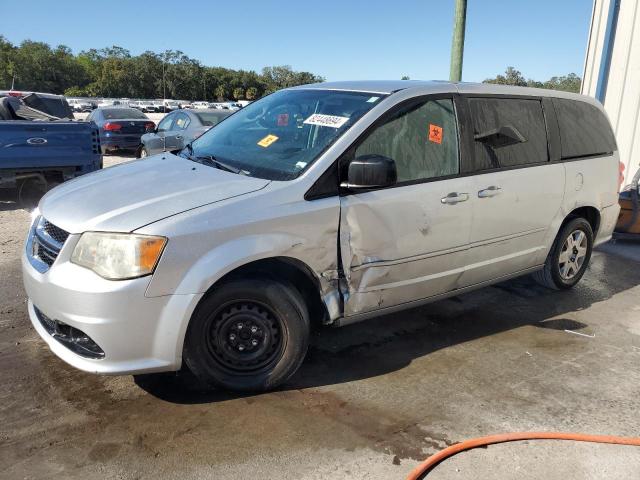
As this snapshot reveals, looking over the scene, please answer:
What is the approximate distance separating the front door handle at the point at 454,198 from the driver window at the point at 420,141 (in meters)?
0.15

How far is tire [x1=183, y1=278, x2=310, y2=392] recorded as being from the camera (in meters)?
2.95

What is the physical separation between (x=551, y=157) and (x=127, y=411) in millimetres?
3688

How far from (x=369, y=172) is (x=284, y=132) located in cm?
83

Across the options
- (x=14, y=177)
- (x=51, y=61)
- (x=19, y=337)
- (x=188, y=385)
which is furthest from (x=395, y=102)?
(x=51, y=61)

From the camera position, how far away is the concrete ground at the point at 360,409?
2.61 meters

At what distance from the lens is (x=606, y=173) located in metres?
5.02

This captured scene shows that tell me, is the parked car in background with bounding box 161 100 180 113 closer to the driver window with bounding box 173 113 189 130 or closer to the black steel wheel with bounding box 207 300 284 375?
the driver window with bounding box 173 113 189 130

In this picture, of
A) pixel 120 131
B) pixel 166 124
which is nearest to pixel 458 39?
pixel 166 124

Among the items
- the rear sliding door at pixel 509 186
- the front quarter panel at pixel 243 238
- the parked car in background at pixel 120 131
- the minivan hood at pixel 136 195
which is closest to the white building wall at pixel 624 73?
the rear sliding door at pixel 509 186

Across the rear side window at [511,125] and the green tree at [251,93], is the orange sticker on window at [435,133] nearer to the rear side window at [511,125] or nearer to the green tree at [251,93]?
the rear side window at [511,125]

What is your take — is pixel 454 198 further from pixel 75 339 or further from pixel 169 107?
pixel 169 107

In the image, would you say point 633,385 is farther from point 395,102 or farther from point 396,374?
point 395,102

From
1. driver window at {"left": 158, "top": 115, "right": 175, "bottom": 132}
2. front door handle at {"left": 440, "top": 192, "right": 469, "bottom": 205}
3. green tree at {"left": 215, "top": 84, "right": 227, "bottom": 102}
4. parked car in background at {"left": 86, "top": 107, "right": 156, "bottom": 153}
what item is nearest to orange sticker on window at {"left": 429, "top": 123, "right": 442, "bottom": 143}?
front door handle at {"left": 440, "top": 192, "right": 469, "bottom": 205}

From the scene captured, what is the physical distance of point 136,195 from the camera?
3.04 meters
